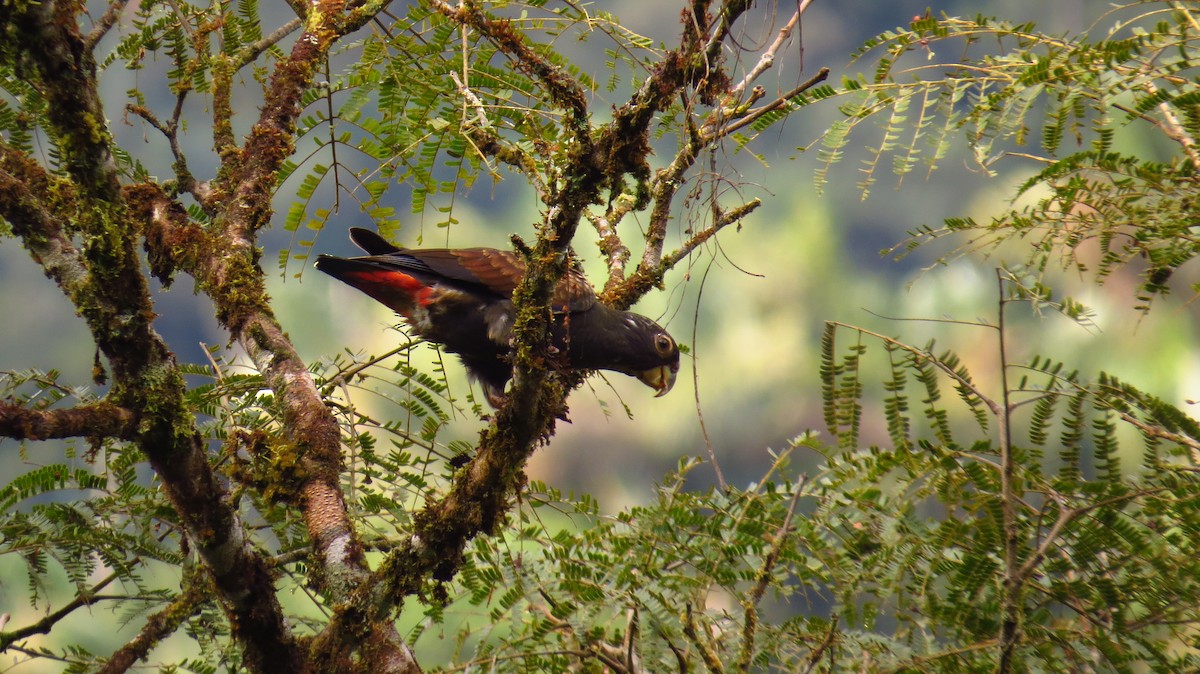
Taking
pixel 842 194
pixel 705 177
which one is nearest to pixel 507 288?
pixel 705 177

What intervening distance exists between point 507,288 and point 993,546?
8.94ft

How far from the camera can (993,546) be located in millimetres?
2436

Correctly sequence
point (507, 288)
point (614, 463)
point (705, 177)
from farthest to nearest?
point (614, 463), point (507, 288), point (705, 177)

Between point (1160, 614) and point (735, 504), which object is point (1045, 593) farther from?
point (735, 504)

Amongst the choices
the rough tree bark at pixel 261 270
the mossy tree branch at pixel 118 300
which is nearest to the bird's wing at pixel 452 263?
the rough tree bark at pixel 261 270

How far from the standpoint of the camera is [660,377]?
463 centimetres

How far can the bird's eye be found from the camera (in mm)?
4488

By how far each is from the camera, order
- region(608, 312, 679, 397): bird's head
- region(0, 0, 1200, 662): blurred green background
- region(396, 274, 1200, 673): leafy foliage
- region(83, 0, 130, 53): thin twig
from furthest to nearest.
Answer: region(0, 0, 1200, 662): blurred green background → region(608, 312, 679, 397): bird's head → region(83, 0, 130, 53): thin twig → region(396, 274, 1200, 673): leafy foliage

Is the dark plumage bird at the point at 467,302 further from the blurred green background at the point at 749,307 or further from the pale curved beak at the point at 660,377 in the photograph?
the blurred green background at the point at 749,307

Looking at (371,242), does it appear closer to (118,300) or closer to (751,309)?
(118,300)

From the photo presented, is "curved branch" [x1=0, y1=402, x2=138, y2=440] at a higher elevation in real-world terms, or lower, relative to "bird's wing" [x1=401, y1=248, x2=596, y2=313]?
lower

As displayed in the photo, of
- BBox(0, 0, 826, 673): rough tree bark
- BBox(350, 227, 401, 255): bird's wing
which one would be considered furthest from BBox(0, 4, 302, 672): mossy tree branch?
BBox(350, 227, 401, 255): bird's wing

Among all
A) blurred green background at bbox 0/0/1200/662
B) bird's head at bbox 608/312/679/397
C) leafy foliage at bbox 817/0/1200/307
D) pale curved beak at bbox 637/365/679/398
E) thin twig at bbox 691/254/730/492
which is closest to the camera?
leafy foliage at bbox 817/0/1200/307

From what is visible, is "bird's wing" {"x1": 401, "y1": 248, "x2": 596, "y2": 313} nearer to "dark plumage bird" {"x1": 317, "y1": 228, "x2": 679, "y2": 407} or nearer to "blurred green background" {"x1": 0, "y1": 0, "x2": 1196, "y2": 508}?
"dark plumage bird" {"x1": 317, "y1": 228, "x2": 679, "y2": 407}
